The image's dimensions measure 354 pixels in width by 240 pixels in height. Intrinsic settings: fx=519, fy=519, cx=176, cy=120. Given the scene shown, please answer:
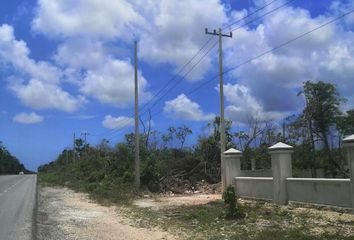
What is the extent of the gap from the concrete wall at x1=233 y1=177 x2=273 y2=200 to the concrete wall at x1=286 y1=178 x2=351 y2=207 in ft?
5.25

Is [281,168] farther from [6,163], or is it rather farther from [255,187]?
[6,163]

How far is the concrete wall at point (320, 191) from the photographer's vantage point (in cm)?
1541

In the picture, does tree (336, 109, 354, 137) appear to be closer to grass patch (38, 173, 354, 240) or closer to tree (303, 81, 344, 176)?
tree (303, 81, 344, 176)

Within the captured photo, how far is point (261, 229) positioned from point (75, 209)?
1109 centimetres

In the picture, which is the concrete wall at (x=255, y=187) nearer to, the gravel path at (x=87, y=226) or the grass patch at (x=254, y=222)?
the grass patch at (x=254, y=222)

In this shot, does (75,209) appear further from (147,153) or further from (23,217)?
(147,153)

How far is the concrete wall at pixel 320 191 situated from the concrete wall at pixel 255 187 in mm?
1600

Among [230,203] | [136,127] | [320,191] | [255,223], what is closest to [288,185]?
[320,191]

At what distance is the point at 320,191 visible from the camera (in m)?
16.6

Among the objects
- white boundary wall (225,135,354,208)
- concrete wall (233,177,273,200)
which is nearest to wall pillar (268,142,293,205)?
white boundary wall (225,135,354,208)

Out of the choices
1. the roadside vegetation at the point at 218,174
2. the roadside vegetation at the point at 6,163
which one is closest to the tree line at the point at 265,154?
the roadside vegetation at the point at 218,174

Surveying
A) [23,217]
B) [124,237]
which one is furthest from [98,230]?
[23,217]

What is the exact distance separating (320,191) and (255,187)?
479 cm

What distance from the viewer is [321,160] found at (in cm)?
3247
